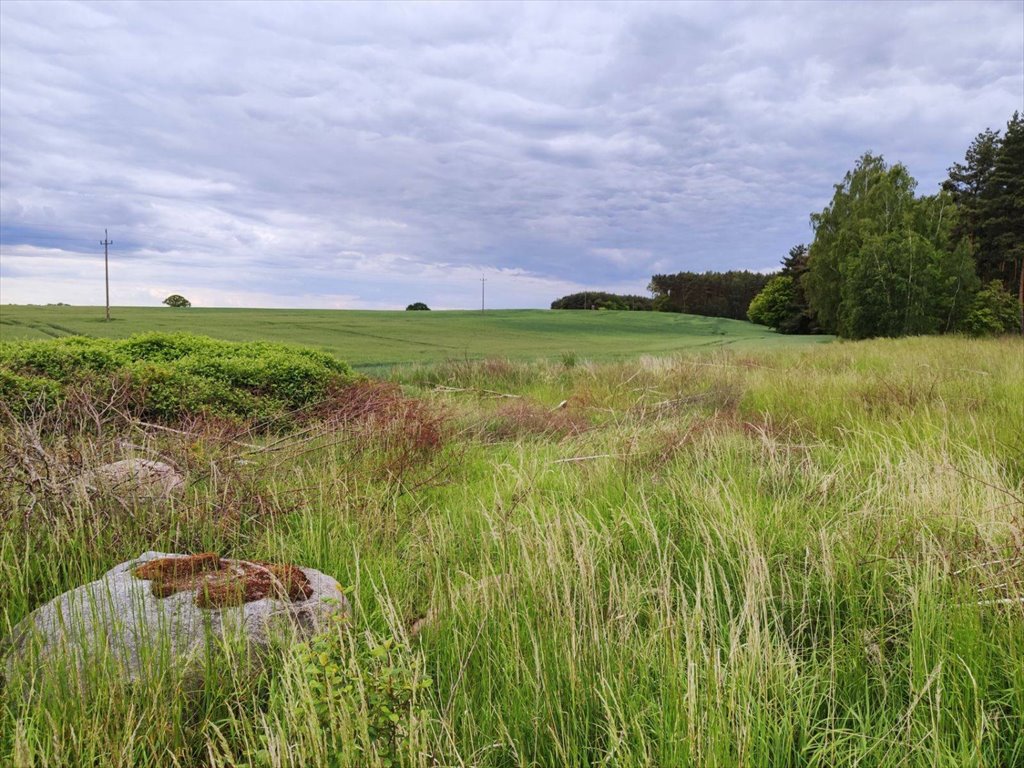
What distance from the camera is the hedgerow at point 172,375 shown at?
276 inches

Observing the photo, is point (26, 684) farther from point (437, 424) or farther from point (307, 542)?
point (437, 424)

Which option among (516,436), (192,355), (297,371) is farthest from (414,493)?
(192,355)

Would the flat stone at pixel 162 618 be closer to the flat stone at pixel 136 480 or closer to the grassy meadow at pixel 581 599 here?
the grassy meadow at pixel 581 599

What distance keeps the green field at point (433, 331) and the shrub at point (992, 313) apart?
22.6 ft

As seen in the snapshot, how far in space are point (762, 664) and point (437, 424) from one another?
5.07 metres

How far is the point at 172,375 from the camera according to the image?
7.96 metres

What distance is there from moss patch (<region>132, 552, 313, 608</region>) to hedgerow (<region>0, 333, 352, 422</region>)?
4194 mm

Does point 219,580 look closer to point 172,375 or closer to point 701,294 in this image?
point 172,375

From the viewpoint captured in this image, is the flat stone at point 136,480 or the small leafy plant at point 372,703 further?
the flat stone at point 136,480

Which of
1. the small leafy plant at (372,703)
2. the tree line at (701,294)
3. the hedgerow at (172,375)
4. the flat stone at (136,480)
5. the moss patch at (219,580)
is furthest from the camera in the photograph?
the tree line at (701,294)

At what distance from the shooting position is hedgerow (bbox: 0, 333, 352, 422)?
7.02 metres

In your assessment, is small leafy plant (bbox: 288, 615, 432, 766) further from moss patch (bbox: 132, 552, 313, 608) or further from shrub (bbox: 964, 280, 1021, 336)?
shrub (bbox: 964, 280, 1021, 336)

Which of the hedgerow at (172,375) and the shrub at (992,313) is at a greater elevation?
the shrub at (992,313)

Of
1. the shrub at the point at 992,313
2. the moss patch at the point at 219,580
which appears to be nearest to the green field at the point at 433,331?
the shrub at the point at 992,313
